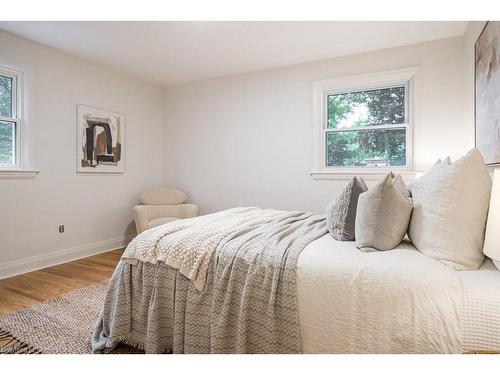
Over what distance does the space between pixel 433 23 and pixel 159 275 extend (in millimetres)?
3219

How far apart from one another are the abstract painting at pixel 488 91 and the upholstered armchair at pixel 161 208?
128 inches

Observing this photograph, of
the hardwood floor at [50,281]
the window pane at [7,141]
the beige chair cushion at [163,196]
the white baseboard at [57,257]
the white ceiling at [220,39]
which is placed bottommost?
the hardwood floor at [50,281]

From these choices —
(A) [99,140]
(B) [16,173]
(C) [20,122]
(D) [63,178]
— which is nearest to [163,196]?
(A) [99,140]

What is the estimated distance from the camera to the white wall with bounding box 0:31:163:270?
9.81 feet

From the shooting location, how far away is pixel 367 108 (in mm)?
3502

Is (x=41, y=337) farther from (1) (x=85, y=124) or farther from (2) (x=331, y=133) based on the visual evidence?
(2) (x=331, y=133)

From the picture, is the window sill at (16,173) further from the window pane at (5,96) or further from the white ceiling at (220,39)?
the white ceiling at (220,39)

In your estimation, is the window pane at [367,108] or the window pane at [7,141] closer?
the window pane at [7,141]

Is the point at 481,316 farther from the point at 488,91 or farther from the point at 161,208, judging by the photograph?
the point at 161,208

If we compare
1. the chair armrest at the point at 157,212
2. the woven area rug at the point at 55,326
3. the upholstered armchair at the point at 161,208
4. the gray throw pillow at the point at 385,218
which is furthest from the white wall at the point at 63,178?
the gray throw pillow at the point at 385,218

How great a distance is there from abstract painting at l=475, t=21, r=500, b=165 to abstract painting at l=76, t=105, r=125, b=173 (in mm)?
4042

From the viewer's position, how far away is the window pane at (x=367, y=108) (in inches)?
132
